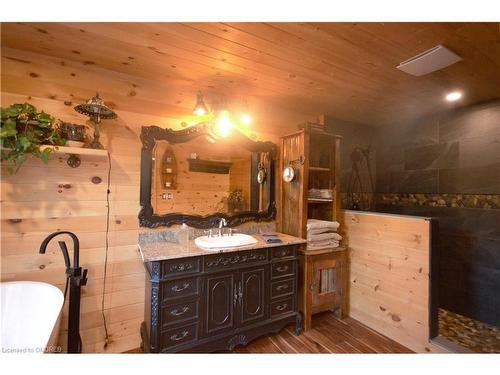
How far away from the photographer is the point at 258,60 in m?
1.53

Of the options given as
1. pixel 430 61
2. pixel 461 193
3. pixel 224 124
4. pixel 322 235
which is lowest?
pixel 322 235

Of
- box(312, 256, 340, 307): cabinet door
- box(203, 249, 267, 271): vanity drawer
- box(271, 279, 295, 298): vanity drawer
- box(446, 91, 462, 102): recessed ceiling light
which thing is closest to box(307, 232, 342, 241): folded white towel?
box(312, 256, 340, 307): cabinet door

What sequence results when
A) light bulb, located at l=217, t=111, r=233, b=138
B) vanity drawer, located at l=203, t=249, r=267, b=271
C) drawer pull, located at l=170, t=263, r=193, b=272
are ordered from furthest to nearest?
light bulb, located at l=217, t=111, r=233, b=138 < vanity drawer, located at l=203, t=249, r=267, b=271 < drawer pull, located at l=170, t=263, r=193, b=272

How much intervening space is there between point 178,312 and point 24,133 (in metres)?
1.35

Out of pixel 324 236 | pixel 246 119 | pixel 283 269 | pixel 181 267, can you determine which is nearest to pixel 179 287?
pixel 181 267

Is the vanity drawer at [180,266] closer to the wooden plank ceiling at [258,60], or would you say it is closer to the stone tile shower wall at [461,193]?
the wooden plank ceiling at [258,60]

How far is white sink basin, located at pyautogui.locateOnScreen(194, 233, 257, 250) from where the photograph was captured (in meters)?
1.59

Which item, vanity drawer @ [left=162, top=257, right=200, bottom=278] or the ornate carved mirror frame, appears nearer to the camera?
vanity drawer @ [left=162, top=257, right=200, bottom=278]

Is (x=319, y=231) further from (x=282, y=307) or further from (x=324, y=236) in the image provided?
(x=282, y=307)

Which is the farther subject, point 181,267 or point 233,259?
point 233,259

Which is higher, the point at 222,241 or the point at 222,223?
the point at 222,223

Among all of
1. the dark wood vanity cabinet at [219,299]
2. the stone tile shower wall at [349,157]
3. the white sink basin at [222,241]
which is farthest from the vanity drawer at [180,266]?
the stone tile shower wall at [349,157]

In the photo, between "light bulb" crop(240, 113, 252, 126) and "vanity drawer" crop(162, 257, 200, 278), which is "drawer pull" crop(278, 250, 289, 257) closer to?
"vanity drawer" crop(162, 257, 200, 278)

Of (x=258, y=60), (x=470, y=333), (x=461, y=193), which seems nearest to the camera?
(x=258, y=60)
